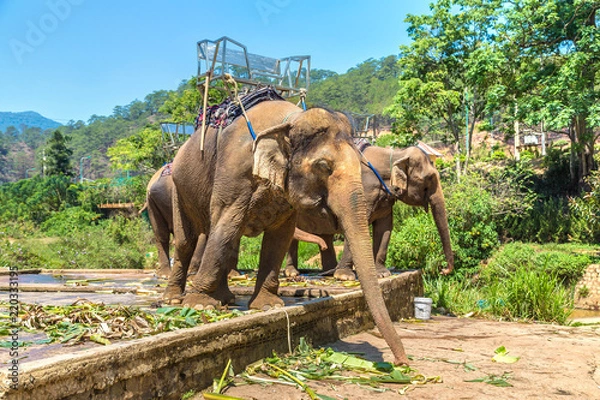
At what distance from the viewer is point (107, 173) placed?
318ft

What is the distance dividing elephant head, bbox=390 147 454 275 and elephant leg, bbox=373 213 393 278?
52cm

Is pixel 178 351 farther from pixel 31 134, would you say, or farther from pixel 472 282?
pixel 31 134

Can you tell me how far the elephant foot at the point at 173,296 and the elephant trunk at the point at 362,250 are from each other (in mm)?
2485

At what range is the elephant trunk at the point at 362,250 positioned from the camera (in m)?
4.54

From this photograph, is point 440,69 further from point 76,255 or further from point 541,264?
point 76,255

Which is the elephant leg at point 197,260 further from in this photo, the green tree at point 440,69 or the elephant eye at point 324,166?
the green tree at point 440,69

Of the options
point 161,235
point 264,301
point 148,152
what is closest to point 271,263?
point 264,301

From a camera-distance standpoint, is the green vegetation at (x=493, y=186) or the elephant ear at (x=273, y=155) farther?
the green vegetation at (x=493, y=186)

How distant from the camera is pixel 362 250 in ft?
15.6

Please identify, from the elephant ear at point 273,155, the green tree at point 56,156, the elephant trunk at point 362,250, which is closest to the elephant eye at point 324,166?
the elephant trunk at point 362,250

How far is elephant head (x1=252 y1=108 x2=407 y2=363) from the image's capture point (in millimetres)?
4816

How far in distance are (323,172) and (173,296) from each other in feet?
8.48

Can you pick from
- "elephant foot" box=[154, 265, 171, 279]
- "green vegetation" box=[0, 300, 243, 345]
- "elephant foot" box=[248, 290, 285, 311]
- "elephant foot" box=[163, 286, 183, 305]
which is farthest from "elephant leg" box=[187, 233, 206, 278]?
"green vegetation" box=[0, 300, 243, 345]

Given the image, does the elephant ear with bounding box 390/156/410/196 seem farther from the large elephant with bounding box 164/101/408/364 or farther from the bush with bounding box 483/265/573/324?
the large elephant with bounding box 164/101/408/364
